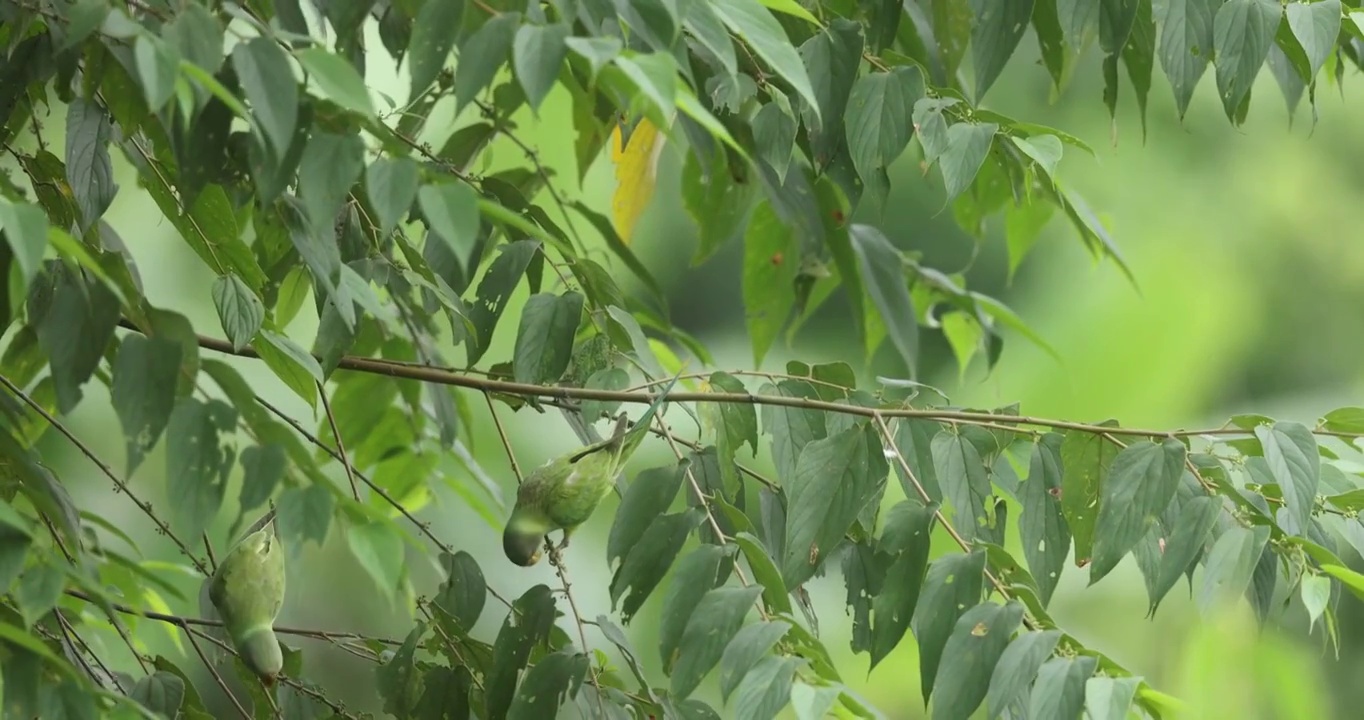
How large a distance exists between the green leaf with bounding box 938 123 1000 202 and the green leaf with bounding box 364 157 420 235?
300 millimetres

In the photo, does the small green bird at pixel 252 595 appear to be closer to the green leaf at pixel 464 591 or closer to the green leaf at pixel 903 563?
the green leaf at pixel 464 591

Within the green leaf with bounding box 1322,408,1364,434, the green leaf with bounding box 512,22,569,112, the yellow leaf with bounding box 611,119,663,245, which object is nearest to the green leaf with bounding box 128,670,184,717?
the green leaf with bounding box 512,22,569,112

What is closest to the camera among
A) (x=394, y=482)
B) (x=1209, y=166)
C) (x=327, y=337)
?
(x=327, y=337)

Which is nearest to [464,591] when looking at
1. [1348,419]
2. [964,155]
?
[964,155]

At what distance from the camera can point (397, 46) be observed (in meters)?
0.77

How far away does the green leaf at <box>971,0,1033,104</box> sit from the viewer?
757 millimetres

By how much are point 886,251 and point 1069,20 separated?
305 mm

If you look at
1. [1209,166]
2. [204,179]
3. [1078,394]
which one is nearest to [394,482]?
[204,179]

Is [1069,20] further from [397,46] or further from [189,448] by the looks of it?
[189,448]

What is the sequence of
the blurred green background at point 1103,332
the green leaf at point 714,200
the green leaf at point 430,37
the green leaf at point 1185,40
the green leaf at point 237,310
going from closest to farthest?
the green leaf at point 430,37, the green leaf at point 237,310, the green leaf at point 1185,40, the green leaf at point 714,200, the blurred green background at point 1103,332

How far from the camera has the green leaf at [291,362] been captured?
2.12 feet

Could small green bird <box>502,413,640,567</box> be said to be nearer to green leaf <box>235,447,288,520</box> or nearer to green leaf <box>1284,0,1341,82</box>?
green leaf <box>235,447,288,520</box>

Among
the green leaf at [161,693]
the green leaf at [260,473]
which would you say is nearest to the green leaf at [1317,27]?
the green leaf at [260,473]

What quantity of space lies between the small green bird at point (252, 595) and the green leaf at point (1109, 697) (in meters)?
0.37
